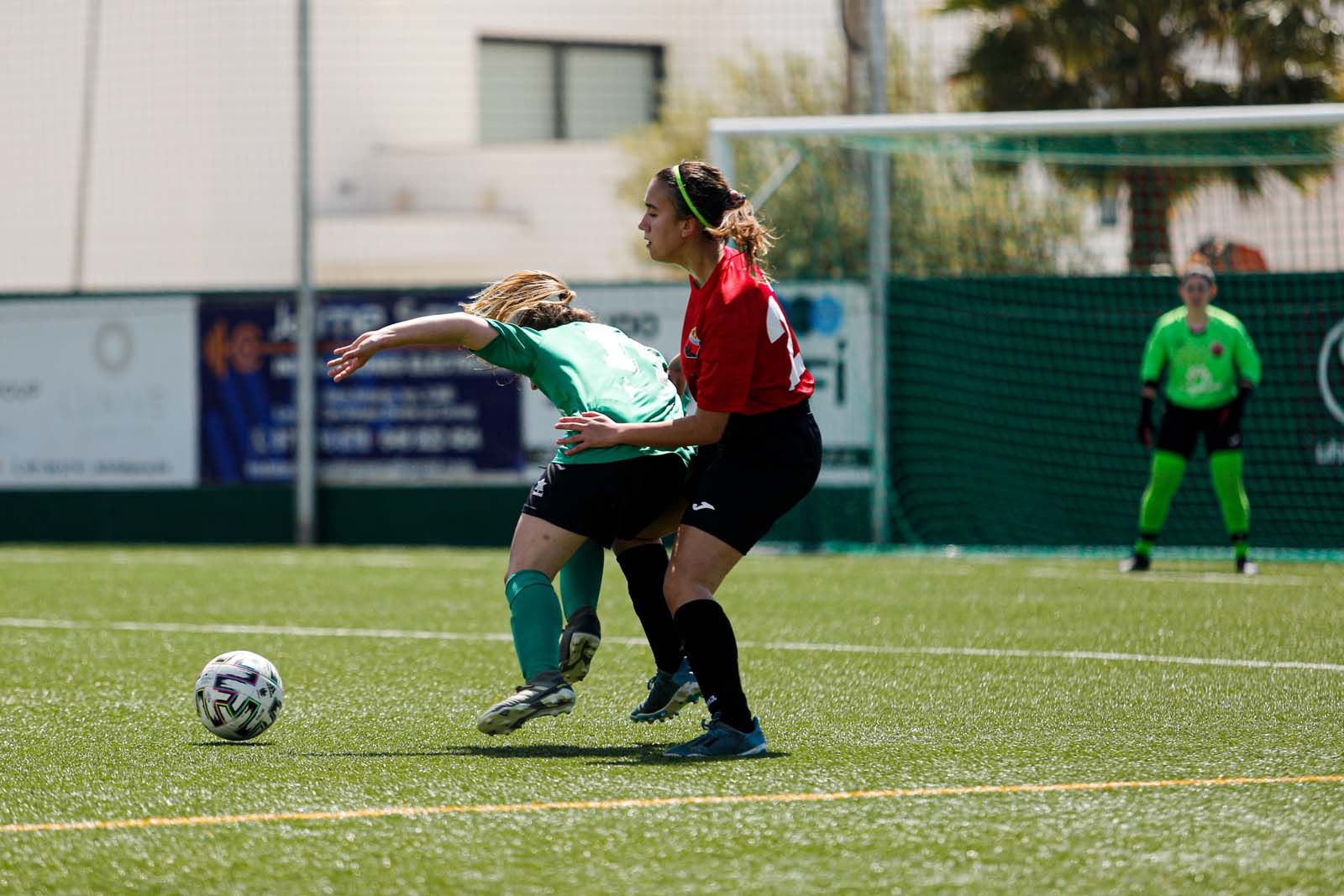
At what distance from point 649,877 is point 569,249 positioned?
2429 centimetres

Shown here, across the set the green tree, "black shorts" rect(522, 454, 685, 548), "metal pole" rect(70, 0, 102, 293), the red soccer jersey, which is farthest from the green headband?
Answer: "metal pole" rect(70, 0, 102, 293)

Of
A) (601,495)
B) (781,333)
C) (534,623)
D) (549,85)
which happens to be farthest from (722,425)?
(549,85)

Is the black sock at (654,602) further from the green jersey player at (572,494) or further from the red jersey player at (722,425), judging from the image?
the red jersey player at (722,425)

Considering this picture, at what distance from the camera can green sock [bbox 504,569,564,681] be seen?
556 cm

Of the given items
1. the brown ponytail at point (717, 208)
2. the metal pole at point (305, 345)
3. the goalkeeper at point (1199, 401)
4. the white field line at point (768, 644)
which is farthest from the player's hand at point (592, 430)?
the metal pole at point (305, 345)

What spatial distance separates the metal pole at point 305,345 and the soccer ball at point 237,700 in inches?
397

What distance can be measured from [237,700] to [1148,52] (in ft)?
55.6

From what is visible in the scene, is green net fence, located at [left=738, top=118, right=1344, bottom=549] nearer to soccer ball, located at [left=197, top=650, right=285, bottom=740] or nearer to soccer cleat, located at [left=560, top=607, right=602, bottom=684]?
soccer cleat, located at [left=560, top=607, right=602, bottom=684]

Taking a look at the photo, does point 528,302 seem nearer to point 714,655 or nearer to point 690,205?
point 690,205

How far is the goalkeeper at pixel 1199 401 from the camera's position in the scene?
1202cm

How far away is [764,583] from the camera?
1156cm

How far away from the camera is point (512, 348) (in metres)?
5.60

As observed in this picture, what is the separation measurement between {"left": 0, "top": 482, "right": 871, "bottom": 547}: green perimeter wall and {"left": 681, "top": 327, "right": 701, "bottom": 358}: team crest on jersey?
1004cm

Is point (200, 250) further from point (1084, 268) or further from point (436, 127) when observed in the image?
point (1084, 268)
